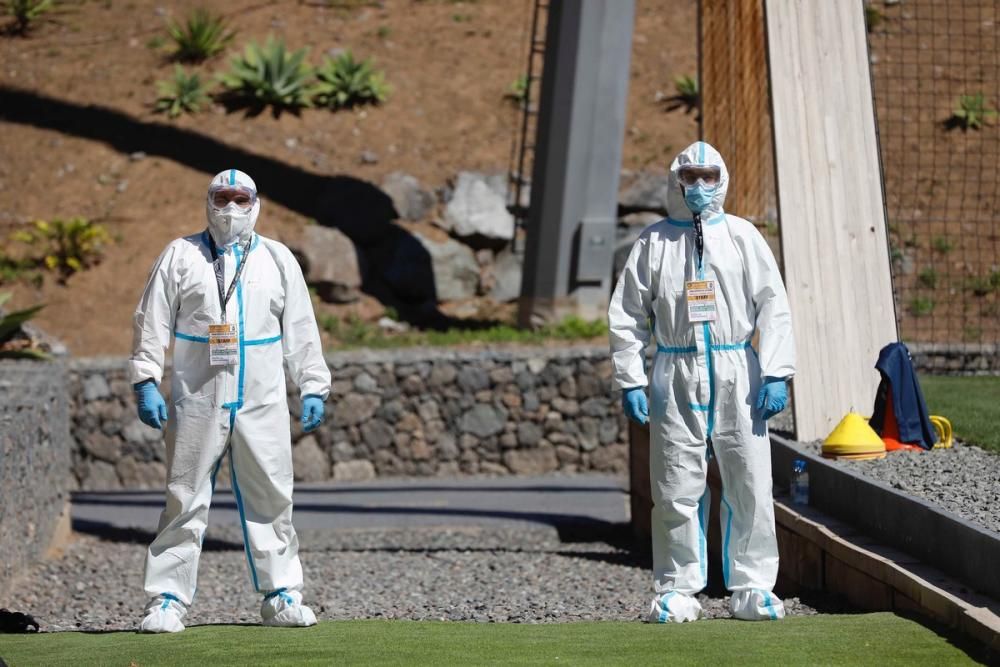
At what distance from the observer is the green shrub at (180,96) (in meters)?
20.8

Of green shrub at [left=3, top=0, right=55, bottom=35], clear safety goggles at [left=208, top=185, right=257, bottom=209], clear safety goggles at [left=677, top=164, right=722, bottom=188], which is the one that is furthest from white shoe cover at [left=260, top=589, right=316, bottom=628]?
green shrub at [left=3, top=0, right=55, bottom=35]

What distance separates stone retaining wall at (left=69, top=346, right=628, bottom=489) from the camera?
13.0 meters

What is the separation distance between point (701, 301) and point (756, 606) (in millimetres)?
1242

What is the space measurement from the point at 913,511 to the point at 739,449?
0.77 m

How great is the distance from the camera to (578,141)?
14.8 metres

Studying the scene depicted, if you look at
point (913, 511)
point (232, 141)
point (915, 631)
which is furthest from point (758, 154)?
point (232, 141)

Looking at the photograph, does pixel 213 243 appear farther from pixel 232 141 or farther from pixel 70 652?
pixel 232 141

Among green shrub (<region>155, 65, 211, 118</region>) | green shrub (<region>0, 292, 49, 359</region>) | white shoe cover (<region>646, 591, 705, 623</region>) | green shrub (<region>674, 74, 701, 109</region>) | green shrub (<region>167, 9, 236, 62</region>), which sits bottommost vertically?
white shoe cover (<region>646, 591, 705, 623</region>)

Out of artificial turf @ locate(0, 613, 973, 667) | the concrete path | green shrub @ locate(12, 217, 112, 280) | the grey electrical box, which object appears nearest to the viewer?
artificial turf @ locate(0, 613, 973, 667)

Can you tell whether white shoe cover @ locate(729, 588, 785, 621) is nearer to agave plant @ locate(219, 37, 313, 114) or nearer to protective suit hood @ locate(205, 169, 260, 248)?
protective suit hood @ locate(205, 169, 260, 248)

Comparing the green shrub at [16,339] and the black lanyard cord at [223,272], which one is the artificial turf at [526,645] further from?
the green shrub at [16,339]

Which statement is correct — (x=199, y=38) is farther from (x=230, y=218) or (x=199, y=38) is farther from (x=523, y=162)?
(x=230, y=218)

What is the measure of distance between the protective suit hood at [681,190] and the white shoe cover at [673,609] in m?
1.56

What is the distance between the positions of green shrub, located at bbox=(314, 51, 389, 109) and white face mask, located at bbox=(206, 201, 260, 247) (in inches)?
615
